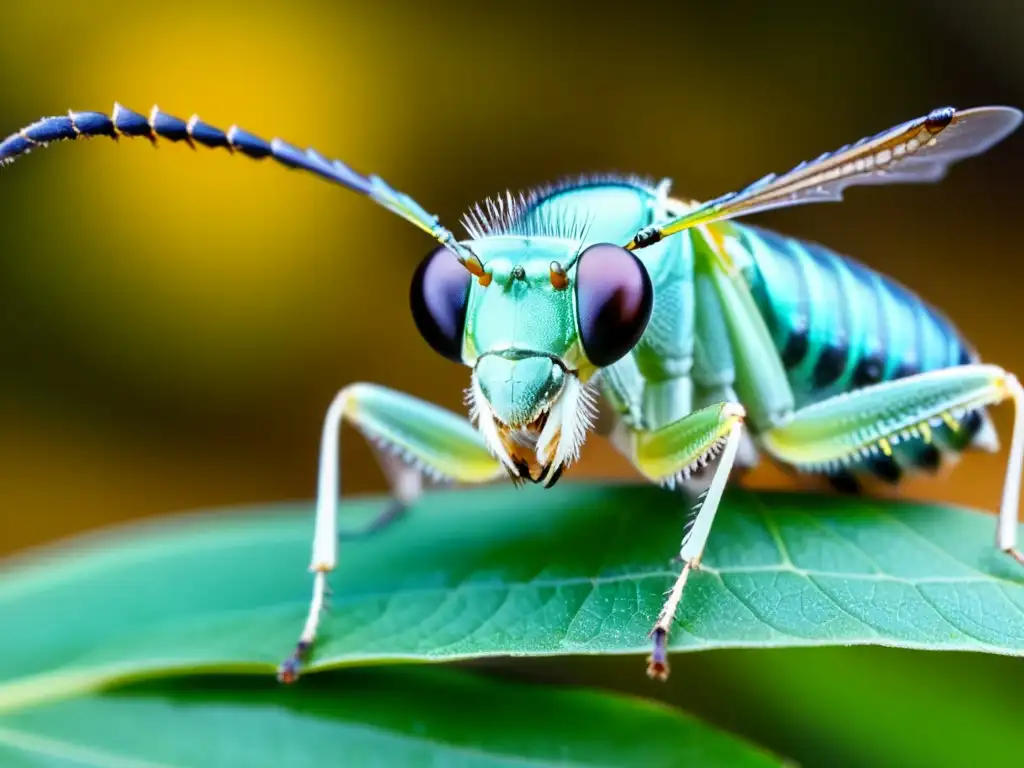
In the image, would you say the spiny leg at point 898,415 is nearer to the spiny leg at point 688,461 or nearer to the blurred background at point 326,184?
the spiny leg at point 688,461

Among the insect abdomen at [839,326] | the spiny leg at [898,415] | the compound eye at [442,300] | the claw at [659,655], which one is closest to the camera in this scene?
the claw at [659,655]

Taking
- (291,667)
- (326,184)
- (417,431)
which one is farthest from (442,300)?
(326,184)

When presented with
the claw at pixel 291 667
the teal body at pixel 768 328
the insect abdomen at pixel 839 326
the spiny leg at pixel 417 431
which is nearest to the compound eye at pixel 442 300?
the teal body at pixel 768 328

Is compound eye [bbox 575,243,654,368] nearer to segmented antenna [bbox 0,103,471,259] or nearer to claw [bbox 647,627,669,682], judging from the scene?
segmented antenna [bbox 0,103,471,259]

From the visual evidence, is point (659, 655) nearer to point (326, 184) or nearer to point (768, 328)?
point (768, 328)

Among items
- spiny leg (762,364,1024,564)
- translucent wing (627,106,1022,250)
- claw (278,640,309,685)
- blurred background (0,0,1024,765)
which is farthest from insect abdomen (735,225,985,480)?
blurred background (0,0,1024,765)

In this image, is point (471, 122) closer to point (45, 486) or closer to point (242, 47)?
point (242, 47)
